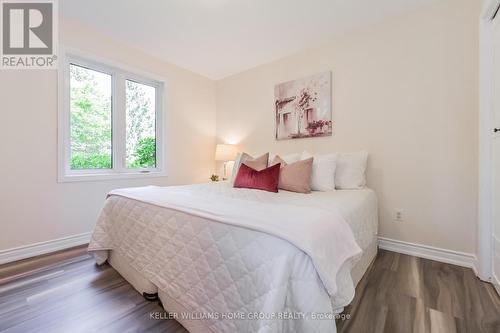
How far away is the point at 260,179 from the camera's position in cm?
204

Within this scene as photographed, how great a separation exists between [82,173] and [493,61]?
154 inches

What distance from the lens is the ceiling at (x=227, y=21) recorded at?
2.05m

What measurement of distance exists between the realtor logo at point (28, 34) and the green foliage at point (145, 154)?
3.99 ft

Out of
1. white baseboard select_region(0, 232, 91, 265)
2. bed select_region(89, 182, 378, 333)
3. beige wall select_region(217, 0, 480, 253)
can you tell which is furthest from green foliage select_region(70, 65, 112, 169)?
beige wall select_region(217, 0, 480, 253)

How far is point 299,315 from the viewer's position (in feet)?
2.63

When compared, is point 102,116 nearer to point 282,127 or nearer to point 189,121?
point 189,121

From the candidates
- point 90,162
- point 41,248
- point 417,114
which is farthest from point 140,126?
point 417,114

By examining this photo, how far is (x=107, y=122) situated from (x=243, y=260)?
2.70 meters

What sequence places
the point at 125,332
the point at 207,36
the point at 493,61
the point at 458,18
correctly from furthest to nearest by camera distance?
the point at 207,36, the point at 458,18, the point at 493,61, the point at 125,332

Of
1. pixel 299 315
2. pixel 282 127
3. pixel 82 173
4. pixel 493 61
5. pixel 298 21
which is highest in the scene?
pixel 298 21

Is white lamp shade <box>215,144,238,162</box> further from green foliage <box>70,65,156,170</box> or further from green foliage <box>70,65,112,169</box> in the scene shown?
green foliage <box>70,65,112,169</box>

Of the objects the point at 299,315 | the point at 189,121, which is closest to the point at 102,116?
the point at 189,121

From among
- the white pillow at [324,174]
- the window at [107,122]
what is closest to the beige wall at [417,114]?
the white pillow at [324,174]

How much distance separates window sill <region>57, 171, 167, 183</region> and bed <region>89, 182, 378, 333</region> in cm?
123
